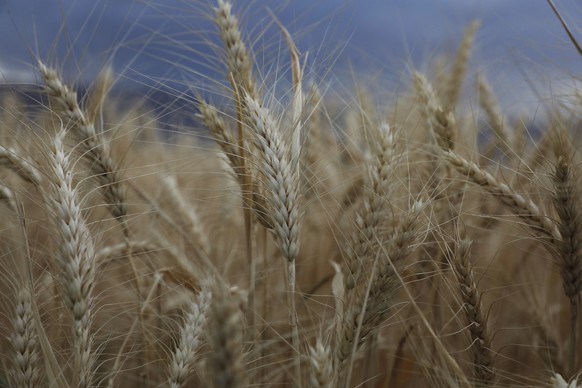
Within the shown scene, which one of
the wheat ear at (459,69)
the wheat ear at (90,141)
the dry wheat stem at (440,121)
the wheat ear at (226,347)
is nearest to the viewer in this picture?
the wheat ear at (226,347)

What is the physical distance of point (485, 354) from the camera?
50.3 inches

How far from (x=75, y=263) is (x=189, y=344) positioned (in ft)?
0.87

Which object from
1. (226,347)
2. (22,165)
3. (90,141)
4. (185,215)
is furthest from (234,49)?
(226,347)

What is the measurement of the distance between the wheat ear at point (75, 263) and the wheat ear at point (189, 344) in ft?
0.54

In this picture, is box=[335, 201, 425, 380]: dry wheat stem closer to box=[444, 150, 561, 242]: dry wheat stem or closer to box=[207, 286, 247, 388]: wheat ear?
box=[444, 150, 561, 242]: dry wheat stem

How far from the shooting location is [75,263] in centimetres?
109

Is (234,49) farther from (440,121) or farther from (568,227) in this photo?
(568,227)

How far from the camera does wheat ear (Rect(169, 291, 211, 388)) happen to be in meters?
1.12

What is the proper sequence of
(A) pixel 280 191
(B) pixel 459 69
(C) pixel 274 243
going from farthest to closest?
(B) pixel 459 69
(C) pixel 274 243
(A) pixel 280 191

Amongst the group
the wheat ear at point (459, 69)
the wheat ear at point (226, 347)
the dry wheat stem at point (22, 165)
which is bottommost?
the wheat ear at point (226, 347)

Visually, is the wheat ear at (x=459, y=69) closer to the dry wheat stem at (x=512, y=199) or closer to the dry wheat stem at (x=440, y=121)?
the dry wheat stem at (x=440, y=121)

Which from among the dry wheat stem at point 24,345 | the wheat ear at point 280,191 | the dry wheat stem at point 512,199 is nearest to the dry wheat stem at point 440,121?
the dry wheat stem at point 512,199

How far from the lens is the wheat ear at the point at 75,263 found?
1.08 meters

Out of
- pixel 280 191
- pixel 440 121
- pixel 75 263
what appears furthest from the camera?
pixel 440 121
